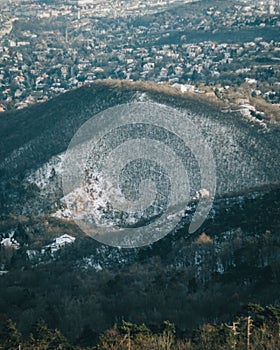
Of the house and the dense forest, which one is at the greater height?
the dense forest

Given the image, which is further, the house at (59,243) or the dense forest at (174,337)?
the house at (59,243)

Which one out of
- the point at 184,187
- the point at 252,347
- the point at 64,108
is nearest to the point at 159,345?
the point at 252,347

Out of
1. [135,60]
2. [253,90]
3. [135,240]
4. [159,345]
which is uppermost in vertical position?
[159,345]

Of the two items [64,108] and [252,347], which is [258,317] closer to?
[252,347]

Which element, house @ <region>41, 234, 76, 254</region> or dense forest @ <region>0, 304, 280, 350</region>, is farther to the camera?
house @ <region>41, 234, 76, 254</region>

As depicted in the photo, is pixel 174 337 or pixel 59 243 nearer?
pixel 174 337

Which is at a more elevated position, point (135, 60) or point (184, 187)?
point (184, 187)

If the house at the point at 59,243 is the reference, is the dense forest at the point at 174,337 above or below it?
above

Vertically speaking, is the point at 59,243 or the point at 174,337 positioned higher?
the point at 174,337
